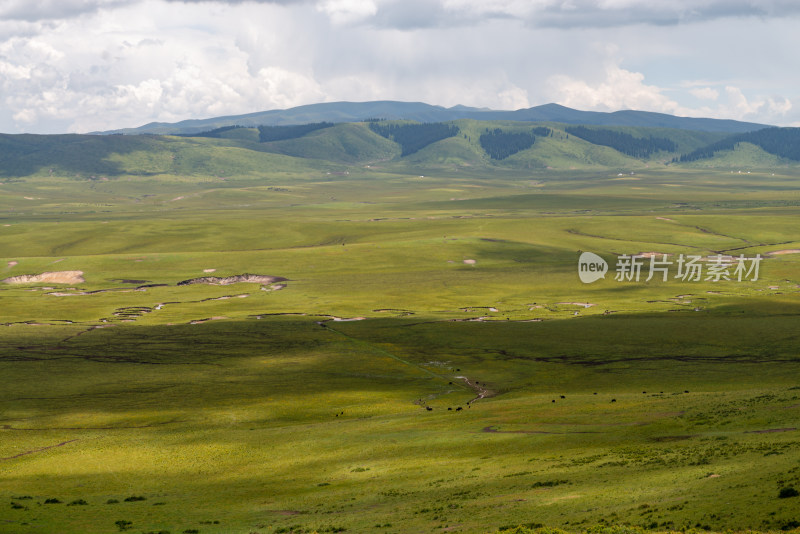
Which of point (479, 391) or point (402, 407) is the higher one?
point (402, 407)

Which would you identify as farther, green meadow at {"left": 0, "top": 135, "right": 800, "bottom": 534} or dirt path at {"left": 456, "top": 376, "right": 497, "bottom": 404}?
dirt path at {"left": 456, "top": 376, "right": 497, "bottom": 404}

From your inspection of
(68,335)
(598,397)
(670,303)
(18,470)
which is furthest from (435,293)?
(18,470)

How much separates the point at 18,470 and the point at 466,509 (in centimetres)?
3712

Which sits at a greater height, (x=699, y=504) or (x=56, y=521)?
(x=699, y=504)

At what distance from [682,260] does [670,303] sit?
6170cm

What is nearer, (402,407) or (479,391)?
(402,407)

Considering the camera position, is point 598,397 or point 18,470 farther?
point 598,397

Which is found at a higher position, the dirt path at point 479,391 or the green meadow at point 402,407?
the green meadow at point 402,407

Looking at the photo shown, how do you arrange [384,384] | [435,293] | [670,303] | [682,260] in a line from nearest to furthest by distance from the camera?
[384,384], [670,303], [435,293], [682,260]

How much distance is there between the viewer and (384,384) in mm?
91500

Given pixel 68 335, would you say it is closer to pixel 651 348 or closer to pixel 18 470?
pixel 18 470

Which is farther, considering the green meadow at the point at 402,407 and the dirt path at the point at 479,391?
the dirt path at the point at 479,391

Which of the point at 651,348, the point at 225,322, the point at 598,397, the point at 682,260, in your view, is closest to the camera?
the point at 598,397

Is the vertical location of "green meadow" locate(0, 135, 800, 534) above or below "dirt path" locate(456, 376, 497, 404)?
above
